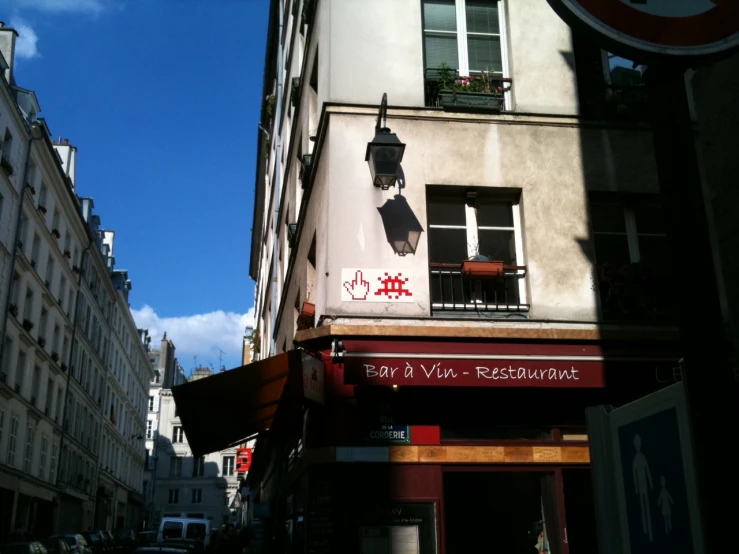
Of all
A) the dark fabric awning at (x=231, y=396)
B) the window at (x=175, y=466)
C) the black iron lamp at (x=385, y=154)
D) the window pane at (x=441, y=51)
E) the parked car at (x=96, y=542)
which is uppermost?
the window pane at (x=441, y=51)

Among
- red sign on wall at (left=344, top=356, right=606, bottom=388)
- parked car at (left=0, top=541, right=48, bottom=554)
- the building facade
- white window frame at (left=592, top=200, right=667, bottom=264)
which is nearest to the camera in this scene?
red sign on wall at (left=344, top=356, right=606, bottom=388)

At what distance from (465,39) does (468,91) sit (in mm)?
1100

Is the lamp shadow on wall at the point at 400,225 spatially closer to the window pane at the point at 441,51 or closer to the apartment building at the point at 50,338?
the window pane at the point at 441,51

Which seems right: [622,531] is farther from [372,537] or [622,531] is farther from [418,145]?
[418,145]

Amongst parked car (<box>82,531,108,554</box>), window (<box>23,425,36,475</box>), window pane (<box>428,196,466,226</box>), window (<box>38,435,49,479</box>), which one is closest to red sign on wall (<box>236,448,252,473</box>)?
parked car (<box>82,531,108,554</box>)

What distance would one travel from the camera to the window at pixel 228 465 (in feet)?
234

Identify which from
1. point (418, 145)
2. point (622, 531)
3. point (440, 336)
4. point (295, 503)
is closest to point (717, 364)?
point (622, 531)

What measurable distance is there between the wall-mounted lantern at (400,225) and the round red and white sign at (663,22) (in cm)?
706

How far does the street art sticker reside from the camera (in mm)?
9398

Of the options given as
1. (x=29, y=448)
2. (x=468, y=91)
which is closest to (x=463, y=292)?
(x=468, y=91)

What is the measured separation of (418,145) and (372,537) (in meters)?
4.91

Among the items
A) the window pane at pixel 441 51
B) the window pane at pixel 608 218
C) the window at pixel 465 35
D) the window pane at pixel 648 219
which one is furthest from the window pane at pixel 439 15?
the window pane at pixel 648 219

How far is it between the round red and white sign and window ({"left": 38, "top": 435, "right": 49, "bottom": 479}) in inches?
1335

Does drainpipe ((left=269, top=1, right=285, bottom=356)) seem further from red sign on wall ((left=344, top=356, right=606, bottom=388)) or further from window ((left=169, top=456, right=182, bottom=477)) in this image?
window ((left=169, top=456, right=182, bottom=477))
